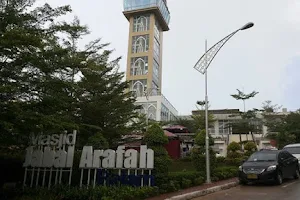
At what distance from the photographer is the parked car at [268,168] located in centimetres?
1237

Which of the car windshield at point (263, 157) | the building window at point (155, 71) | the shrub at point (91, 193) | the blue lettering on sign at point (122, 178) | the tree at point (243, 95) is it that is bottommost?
the shrub at point (91, 193)

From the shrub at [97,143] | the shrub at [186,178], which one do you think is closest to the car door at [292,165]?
the shrub at [186,178]

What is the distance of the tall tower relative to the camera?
201 ft

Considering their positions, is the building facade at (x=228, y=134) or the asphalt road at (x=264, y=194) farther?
the building facade at (x=228, y=134)

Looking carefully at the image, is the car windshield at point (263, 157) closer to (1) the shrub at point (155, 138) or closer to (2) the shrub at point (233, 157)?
(1) the shrub at point (155, 138)

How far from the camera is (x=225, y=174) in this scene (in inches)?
602

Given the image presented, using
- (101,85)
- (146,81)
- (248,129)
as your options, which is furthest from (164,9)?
(101,85)

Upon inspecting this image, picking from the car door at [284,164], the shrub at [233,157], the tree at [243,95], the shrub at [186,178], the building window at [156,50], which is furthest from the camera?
the building window at [156,50]

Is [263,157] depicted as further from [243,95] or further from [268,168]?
[243,95]

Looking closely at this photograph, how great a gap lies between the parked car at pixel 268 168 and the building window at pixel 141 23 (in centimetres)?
5302

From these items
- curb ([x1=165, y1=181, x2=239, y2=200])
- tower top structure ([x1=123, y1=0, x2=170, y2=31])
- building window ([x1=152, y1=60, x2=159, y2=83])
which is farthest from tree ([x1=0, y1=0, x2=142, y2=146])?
tower top structure ([x1=123, y1=0, x2=170, y2=31])

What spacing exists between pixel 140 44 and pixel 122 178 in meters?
53.7

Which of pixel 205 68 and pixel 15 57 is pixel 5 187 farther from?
pixel 205 68

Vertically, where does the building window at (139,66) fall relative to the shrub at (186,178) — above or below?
above
